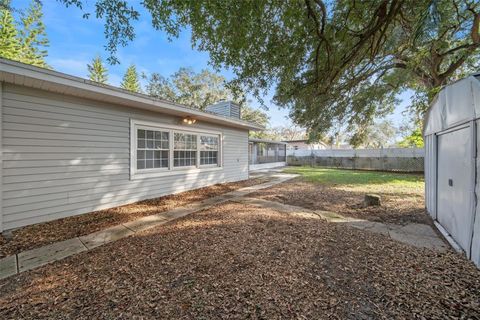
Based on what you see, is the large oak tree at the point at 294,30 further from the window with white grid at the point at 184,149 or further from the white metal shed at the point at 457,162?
the window with white grid at the point at 184,149

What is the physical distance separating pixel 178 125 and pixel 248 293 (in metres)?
5.82

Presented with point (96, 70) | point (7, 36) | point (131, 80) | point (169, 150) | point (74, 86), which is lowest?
point (169, 150)

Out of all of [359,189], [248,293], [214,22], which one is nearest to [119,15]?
[214,22]

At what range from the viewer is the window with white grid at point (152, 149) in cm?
595

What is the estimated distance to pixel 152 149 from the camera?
618 centimetres

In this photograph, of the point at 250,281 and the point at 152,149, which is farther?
the point at 152,149

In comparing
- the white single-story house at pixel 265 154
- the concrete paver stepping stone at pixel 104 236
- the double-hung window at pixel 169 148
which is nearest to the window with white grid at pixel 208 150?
the double-hung window at pixel 169 148

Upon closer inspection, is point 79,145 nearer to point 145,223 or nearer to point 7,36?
point 145,223

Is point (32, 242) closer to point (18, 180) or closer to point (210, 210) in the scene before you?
point (18, 180)

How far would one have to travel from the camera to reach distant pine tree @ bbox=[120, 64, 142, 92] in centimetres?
2794

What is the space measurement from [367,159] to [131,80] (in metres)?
30.5

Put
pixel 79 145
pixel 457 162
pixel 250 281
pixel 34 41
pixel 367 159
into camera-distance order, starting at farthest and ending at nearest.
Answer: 1. pixel 34 41
2. pixel 367 159
3. pixel 79 145
4. pixel 457 162
5. pixel 250 281

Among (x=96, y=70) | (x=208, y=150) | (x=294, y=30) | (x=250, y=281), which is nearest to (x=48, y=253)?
(x=250, y=281)

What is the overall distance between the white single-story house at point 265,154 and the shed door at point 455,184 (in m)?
Result: 12.8
